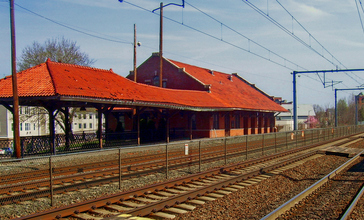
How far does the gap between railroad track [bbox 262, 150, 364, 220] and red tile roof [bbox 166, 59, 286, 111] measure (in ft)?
75.4

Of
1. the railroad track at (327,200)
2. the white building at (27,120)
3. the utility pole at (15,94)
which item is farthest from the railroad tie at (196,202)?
the white building at (27,120)

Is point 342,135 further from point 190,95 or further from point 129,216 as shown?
point 129,216

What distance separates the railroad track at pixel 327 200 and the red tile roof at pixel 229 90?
23.0 metres

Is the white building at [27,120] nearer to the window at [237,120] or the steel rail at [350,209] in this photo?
Answer: the window at [237,120]

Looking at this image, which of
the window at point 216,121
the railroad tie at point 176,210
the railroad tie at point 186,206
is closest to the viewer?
the railroad tie at point 176,210

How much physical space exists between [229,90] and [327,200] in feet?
116

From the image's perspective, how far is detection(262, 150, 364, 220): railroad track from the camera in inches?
310

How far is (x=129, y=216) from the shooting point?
757cm

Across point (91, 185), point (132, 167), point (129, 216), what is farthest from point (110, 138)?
point (129, 216)

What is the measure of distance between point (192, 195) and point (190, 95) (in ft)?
80.8

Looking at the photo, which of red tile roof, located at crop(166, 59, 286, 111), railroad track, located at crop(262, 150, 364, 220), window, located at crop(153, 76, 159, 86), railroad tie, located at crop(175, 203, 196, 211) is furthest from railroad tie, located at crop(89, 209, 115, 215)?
window, located at crop(153, 76, 159, 86)

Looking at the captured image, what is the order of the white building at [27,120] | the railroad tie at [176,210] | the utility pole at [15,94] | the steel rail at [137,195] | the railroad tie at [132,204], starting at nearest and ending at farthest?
the steel rail at [137,195] < the railroad tie at [176,210] < the railroad tie at [132,204] < the utility pole at [15,94] < the white building at [27,120]

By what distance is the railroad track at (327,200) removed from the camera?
787 cm

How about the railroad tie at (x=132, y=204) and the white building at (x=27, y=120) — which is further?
the white building at (x=27, y=120)
